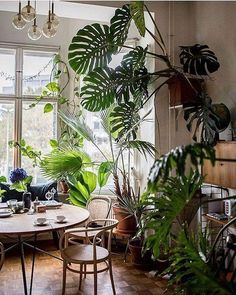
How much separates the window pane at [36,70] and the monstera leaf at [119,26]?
2.07m

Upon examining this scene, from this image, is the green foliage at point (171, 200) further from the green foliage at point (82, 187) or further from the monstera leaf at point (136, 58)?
the green foliage at point (82, 187)

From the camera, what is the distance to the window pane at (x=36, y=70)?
4840mm

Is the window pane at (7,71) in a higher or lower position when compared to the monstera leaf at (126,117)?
higher

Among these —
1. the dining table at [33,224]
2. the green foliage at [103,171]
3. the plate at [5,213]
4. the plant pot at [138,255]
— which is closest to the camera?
the dining table at [33,224]

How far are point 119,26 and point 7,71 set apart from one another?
239 centimetres

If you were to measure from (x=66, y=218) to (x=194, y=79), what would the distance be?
6.78ft

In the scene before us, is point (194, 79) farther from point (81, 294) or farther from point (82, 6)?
point (81, 294)

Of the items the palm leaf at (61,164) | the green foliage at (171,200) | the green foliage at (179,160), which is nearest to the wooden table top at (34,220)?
the palm leaf at (61,164)

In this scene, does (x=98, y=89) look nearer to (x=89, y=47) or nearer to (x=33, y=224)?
(x=89, y=47)

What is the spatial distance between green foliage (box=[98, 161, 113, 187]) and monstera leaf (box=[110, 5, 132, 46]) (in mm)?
1592

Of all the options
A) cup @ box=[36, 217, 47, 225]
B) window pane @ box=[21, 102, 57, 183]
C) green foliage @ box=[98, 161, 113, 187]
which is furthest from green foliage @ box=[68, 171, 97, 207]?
cup @ box=[36, 217, 47, 225]

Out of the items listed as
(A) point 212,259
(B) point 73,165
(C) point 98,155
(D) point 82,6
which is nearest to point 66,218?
(B) point 73,165

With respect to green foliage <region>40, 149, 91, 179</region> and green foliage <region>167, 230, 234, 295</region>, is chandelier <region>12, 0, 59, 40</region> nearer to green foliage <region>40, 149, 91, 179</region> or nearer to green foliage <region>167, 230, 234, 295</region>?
green foliage <region>40, 149, 91, 179</region>

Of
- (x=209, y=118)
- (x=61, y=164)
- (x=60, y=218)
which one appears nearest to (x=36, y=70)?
(x=61, y=164)
